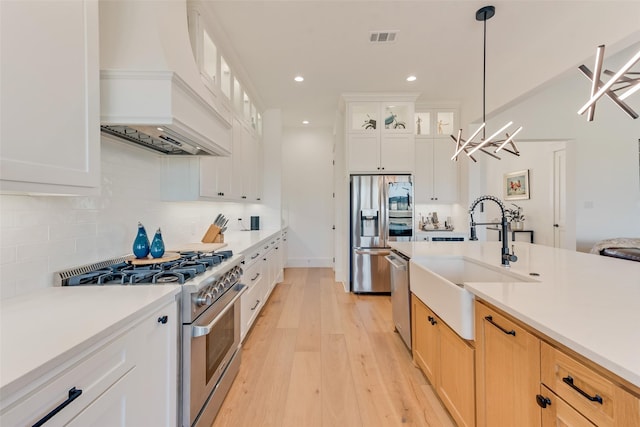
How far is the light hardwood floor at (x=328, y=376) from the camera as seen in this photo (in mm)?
1704

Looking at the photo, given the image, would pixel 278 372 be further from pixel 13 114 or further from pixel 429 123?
pixel 429 123

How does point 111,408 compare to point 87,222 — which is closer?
point 111,408

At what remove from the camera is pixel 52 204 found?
1.35 metres

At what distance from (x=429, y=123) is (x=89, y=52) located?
14.7 ft

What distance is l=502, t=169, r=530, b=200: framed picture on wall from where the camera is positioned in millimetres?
6363

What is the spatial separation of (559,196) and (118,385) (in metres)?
7.29

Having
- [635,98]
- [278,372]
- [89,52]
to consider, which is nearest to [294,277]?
[278,372]

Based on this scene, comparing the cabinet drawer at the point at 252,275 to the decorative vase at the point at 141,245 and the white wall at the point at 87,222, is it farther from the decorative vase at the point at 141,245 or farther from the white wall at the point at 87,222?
the decorative vase at the point at 141,245

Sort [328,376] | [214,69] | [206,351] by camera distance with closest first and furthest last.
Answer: [206,351] < [328,376] < [214,69]

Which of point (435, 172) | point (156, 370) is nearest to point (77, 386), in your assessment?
point (156, 370)

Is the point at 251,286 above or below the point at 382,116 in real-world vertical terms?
below

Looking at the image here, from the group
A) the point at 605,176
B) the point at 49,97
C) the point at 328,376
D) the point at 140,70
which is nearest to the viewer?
the point at 49,97

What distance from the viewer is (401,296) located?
2.50 m

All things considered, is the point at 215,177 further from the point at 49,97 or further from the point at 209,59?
the point at 49,97
